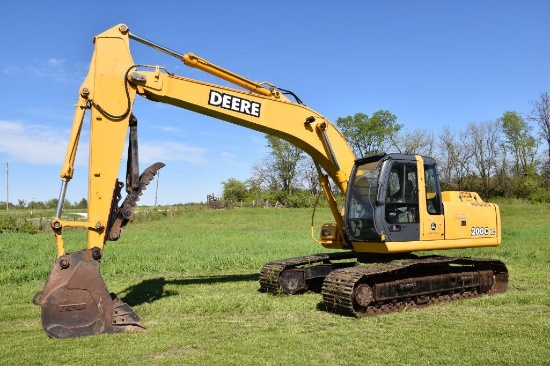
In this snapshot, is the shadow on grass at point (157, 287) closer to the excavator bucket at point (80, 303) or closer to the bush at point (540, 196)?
the excavator bucket at point (80, 303)

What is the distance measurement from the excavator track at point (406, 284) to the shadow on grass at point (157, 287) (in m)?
3.57

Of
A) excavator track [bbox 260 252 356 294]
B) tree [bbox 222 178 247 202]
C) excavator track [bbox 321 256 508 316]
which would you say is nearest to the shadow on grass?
excavator track [bbox 260 252 356 294]

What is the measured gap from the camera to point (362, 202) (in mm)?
9773

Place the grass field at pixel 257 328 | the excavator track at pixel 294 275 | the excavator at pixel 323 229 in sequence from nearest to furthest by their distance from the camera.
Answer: the grass field at pixel 257 328 → the excavator at pixel 323 229 → the excavator track at pixel 294 275

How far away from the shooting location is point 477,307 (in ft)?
30.4

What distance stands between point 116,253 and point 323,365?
14.0 m

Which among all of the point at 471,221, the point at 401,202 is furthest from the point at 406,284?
the point at 471,221

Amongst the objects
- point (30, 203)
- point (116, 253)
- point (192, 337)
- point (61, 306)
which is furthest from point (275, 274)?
point (30, 203)

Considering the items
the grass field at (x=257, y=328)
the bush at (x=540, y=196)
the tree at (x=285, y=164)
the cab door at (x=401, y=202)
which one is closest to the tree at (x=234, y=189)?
the tree at (x=285, y=164)

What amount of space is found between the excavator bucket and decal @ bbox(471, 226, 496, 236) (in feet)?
22.1

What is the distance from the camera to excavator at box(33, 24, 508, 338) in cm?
757

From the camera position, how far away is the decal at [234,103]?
9.09 m

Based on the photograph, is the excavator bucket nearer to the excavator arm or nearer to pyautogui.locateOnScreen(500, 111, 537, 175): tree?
the excavator arm

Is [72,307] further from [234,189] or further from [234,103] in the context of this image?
[234,189]
